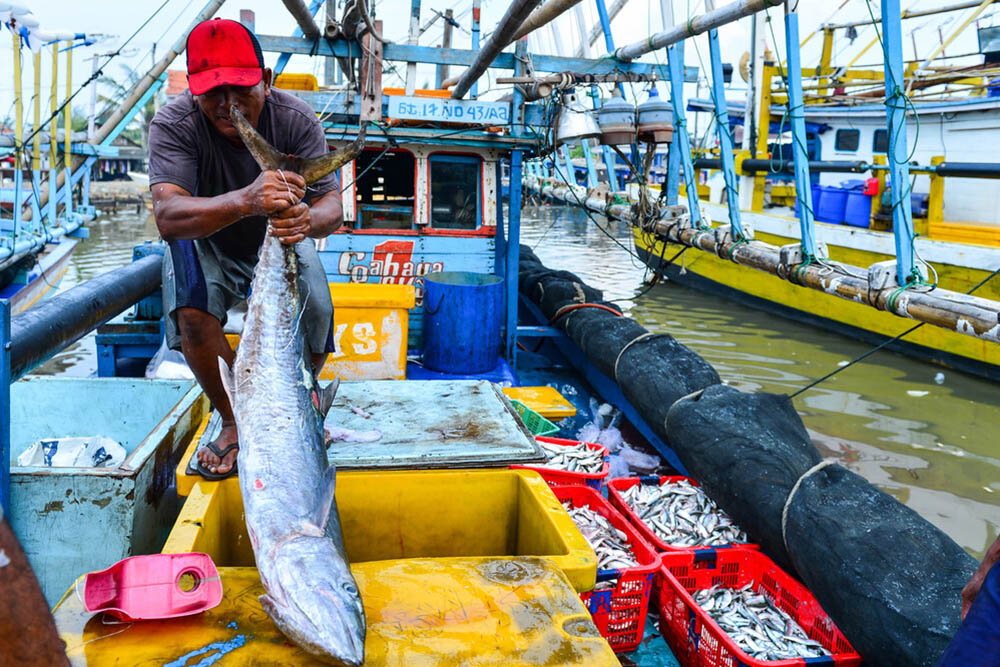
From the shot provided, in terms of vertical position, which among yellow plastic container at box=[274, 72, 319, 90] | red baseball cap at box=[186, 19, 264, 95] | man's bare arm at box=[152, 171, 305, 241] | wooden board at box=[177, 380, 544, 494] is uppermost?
yellow plastic container at box=[274, 72, 319, 90]

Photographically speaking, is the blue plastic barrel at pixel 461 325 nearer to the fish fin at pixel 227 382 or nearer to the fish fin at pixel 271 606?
the fish fin at pixel 227 382

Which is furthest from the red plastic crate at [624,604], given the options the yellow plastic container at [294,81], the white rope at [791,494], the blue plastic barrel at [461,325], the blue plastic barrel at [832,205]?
the blue plastic barrel at [832,205]

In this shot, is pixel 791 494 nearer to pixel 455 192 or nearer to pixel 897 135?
pixel 897 135

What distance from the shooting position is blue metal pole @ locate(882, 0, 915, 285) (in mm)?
4828

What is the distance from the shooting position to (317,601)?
1.79 m

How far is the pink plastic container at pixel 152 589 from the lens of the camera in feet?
5.94

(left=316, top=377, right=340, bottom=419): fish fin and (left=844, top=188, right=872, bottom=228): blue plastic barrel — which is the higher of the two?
(left=844, top=188, right=872, bottom=228): blue plastic barrel

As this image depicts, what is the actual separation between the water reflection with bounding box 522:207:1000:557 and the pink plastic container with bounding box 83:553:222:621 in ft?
17.5

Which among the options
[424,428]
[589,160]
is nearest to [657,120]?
[589,160]

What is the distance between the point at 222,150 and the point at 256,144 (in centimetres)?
63

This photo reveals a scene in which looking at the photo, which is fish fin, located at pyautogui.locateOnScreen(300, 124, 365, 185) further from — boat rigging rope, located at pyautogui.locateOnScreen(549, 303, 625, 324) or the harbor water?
boat rigging rope, located at pyautogui.locateOnScreen(549, 303, 625, 324)

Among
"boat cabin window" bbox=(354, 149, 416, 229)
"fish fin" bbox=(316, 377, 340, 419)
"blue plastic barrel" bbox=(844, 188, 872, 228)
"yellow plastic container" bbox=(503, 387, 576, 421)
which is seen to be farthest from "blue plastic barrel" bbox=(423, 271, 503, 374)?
"blue plastic barrel" bbox=(844, 188, 872, 228)

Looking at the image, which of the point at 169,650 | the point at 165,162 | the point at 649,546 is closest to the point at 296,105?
the point at 165,162

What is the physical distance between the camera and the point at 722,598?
3.50 meters
